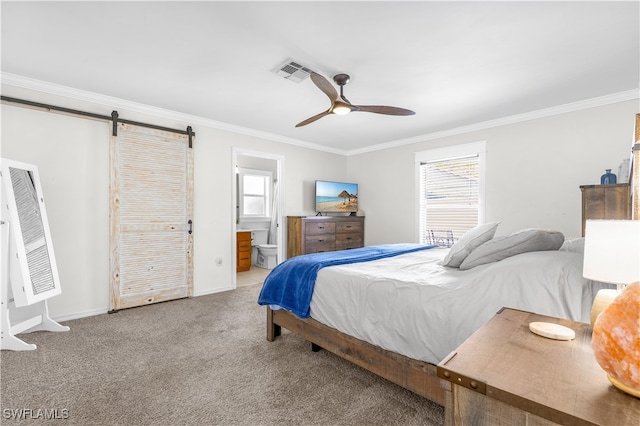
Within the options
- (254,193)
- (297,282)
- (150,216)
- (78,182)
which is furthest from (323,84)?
(254,193)

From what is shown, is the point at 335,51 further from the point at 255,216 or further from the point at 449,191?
the point at 255,216

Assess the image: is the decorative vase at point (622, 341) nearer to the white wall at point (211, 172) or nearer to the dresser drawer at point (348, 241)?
the white wall at point (211, 172)

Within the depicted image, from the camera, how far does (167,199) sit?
3.85 metres

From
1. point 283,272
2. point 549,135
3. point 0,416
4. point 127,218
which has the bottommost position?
point 0,416

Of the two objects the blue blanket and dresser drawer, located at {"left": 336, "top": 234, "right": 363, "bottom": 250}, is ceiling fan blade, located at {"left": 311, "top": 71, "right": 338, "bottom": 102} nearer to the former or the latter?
the blue blanket

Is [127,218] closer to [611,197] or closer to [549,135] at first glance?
[611,197]

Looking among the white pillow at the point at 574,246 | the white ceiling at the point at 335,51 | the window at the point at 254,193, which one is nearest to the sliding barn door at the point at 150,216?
the white ceiling at the point at 335,51

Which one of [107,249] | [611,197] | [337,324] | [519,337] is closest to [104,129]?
[107,249]

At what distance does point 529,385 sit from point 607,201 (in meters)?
2.33

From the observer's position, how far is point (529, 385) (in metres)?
0.78

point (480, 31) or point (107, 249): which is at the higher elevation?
point (480, 31)

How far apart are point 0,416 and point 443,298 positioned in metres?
2.58

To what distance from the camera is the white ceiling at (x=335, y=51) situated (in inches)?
75.8

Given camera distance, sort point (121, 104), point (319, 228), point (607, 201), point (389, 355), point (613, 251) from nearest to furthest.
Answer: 1. point (613, 251)
2. point (389, 355)
3. point (607, 201)
4. point (121, 104)
5. point (319, 228)
